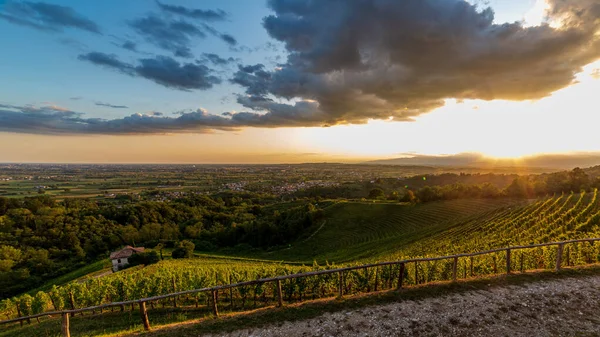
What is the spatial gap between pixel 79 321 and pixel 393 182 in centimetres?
17368

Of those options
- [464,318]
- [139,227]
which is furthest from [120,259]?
[464,318]

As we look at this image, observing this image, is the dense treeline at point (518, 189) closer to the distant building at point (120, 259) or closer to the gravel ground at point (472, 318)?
the gravel ground at point (472, 318)

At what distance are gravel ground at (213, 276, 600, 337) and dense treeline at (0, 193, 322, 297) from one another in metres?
70.6

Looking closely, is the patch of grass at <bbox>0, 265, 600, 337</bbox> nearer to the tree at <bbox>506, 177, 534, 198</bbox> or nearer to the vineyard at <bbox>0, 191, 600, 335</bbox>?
the vineyard at <bbox>0, 191, 600, 335</bbox>

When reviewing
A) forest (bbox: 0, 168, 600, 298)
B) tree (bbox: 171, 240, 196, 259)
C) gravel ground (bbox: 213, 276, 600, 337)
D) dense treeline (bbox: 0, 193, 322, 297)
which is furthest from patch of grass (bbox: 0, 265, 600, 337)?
dense treeline (bbox: 0, 193, 322, 297)

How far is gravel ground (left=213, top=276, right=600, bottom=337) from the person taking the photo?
974 cm

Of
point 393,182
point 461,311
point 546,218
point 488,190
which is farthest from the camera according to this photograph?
point 393,182

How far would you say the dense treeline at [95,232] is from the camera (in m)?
68.5

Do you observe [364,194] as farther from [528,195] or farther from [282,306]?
[282,306]

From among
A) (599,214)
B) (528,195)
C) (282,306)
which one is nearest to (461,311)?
(282,306)

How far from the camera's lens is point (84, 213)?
10306cm

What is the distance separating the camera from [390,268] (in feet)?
55.5

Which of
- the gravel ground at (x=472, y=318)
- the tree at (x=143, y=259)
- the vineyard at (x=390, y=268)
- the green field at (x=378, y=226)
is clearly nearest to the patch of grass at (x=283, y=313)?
the gravel ground at (x=472, y=318)

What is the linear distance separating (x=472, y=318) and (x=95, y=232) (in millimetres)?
111839
